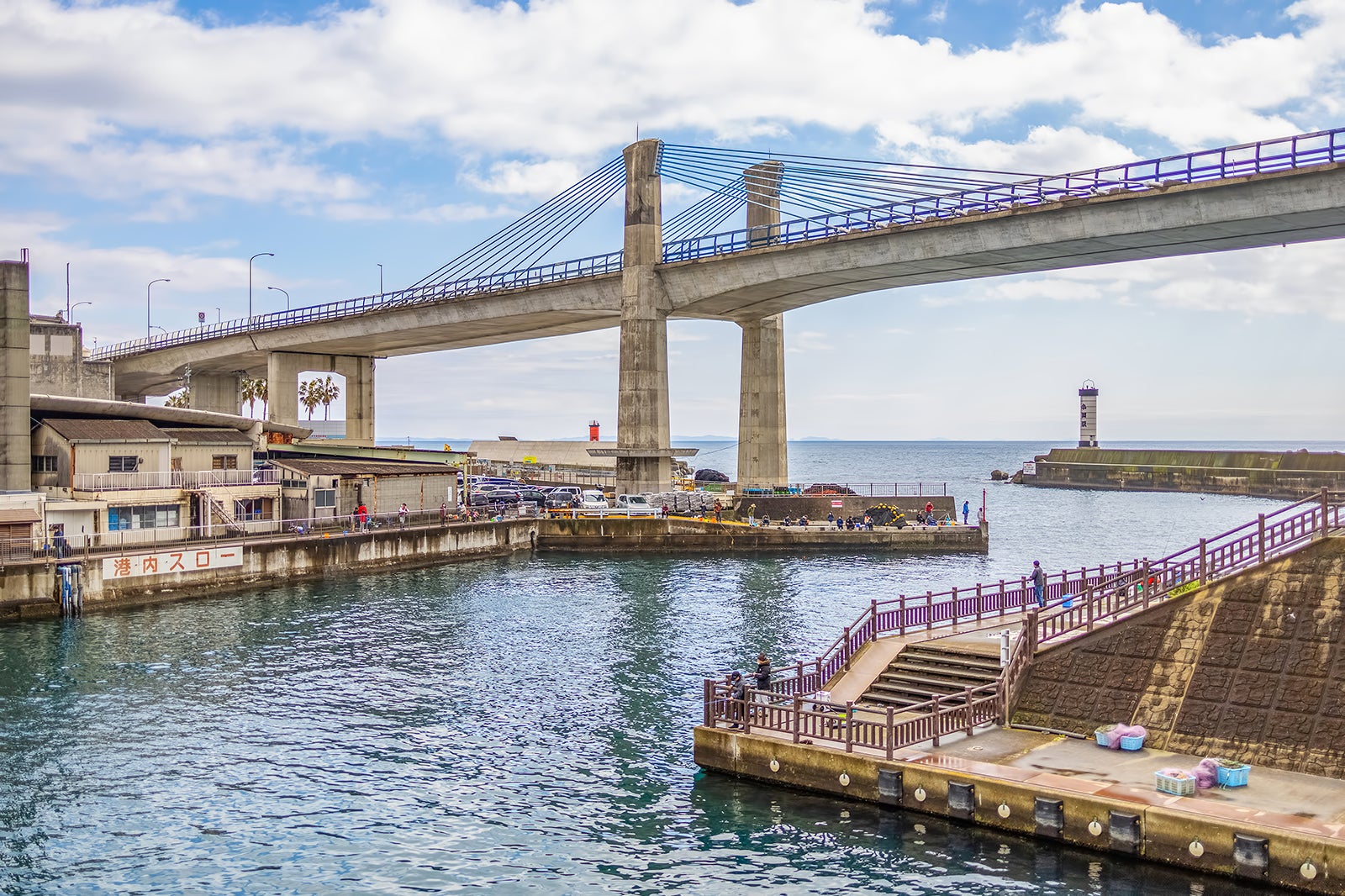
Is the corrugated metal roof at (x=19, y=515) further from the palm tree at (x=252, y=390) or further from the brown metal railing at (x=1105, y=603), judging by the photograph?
the palm tree at (x=252, y=390)

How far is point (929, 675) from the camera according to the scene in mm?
26906

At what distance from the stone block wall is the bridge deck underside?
110 ft

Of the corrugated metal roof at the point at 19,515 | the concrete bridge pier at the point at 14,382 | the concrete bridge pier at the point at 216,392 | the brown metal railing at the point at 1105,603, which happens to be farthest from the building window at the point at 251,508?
the concrete bridge pier at the point at 216,392

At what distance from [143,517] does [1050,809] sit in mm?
49166

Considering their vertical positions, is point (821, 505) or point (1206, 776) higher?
point (821, 505)

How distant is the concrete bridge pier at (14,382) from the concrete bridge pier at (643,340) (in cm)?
3836

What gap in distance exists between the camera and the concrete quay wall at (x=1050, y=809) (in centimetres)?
1745

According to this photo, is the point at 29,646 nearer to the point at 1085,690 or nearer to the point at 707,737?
the point at 707,737

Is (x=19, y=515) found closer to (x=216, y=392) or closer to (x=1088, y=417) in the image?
(x=216, y=392)

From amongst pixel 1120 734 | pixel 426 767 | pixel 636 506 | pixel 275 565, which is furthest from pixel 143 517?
pixel 1120 734

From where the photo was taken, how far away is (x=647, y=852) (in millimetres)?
20891

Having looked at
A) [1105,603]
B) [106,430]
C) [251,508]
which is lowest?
[1105,603]

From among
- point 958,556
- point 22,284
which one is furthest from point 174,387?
point 958,556

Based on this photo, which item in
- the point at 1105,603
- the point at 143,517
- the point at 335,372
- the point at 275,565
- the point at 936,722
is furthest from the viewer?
the point at 335,372
